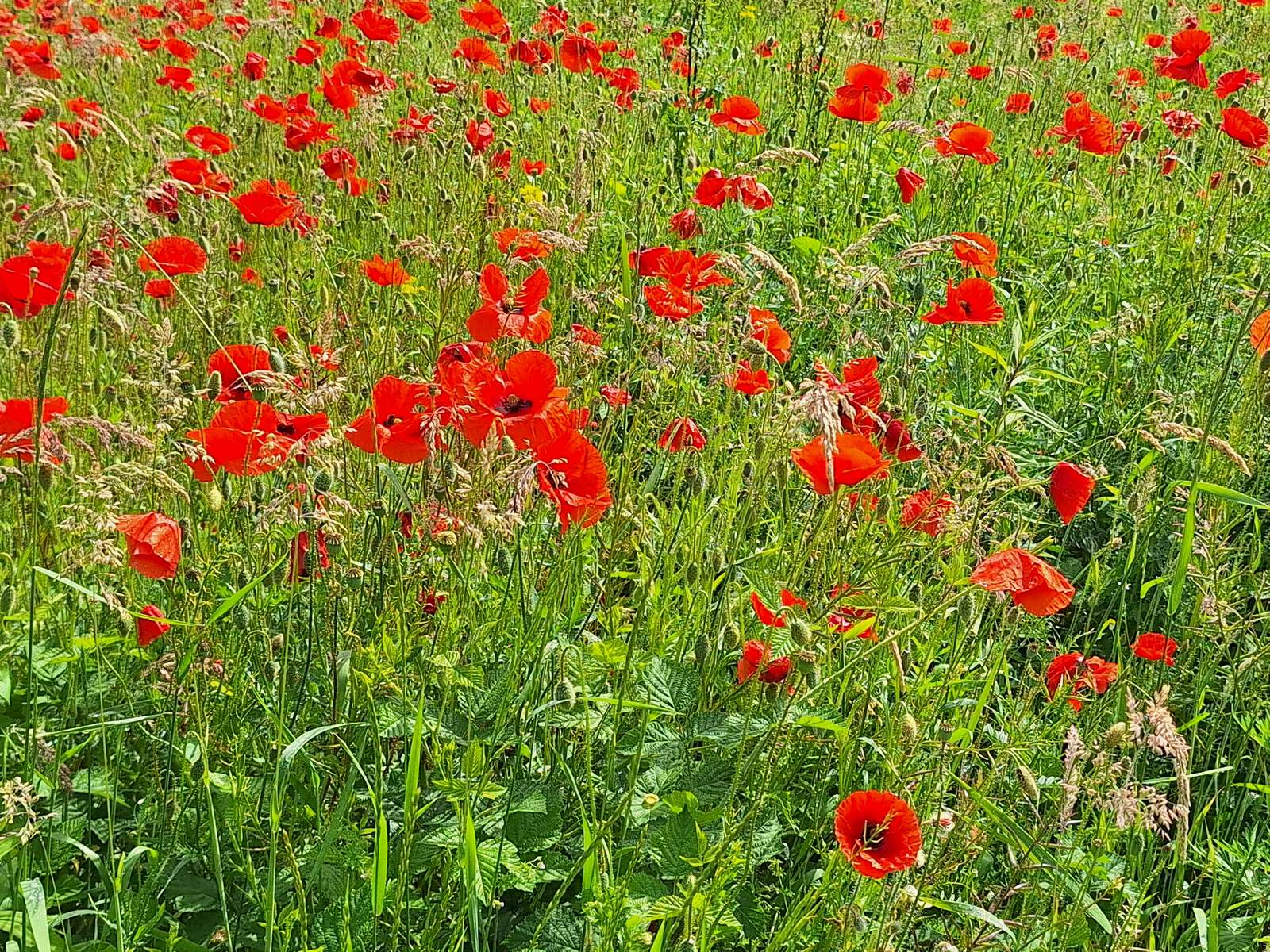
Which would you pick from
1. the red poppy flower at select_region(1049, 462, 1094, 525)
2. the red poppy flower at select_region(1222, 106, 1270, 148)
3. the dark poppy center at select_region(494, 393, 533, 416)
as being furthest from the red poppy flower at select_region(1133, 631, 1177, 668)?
the red poppy flower at select_region(1222, 106, 1270, 148)

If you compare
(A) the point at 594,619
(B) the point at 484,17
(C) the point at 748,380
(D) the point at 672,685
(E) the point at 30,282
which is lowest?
(A) the point at 594,619

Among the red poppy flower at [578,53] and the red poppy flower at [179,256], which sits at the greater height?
the red poppy flower at [578,53]

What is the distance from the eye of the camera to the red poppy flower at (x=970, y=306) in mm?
2244

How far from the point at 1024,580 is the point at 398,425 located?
94 cm

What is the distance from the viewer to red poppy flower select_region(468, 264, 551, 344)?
79.2 inches

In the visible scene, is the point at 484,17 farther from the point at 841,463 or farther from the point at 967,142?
the point at 841,463

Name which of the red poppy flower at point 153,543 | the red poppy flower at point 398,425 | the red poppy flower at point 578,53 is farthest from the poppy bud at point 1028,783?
the red poppy flower at point 578,53

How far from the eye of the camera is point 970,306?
2.28m

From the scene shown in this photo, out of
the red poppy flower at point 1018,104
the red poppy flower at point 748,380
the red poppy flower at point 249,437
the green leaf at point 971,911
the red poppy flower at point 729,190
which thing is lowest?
the green leaf at point 971,911

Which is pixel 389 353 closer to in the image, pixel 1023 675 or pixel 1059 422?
pixel 1023 675

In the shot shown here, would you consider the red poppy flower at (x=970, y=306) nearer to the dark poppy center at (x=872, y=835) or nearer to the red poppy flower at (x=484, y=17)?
the dark poppy center at (x=872, y=835)

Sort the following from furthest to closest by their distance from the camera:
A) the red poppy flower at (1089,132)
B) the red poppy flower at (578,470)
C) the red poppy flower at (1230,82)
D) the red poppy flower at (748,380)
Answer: the red poppy flower at (1230,82), the red poppy flower at (1089,132), the red poppy flower at (748,380), the red poppy flower at (578,470)

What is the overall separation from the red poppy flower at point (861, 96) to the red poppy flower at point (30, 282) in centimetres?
230

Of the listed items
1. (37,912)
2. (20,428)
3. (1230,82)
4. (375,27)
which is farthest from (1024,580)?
(1230,82)
